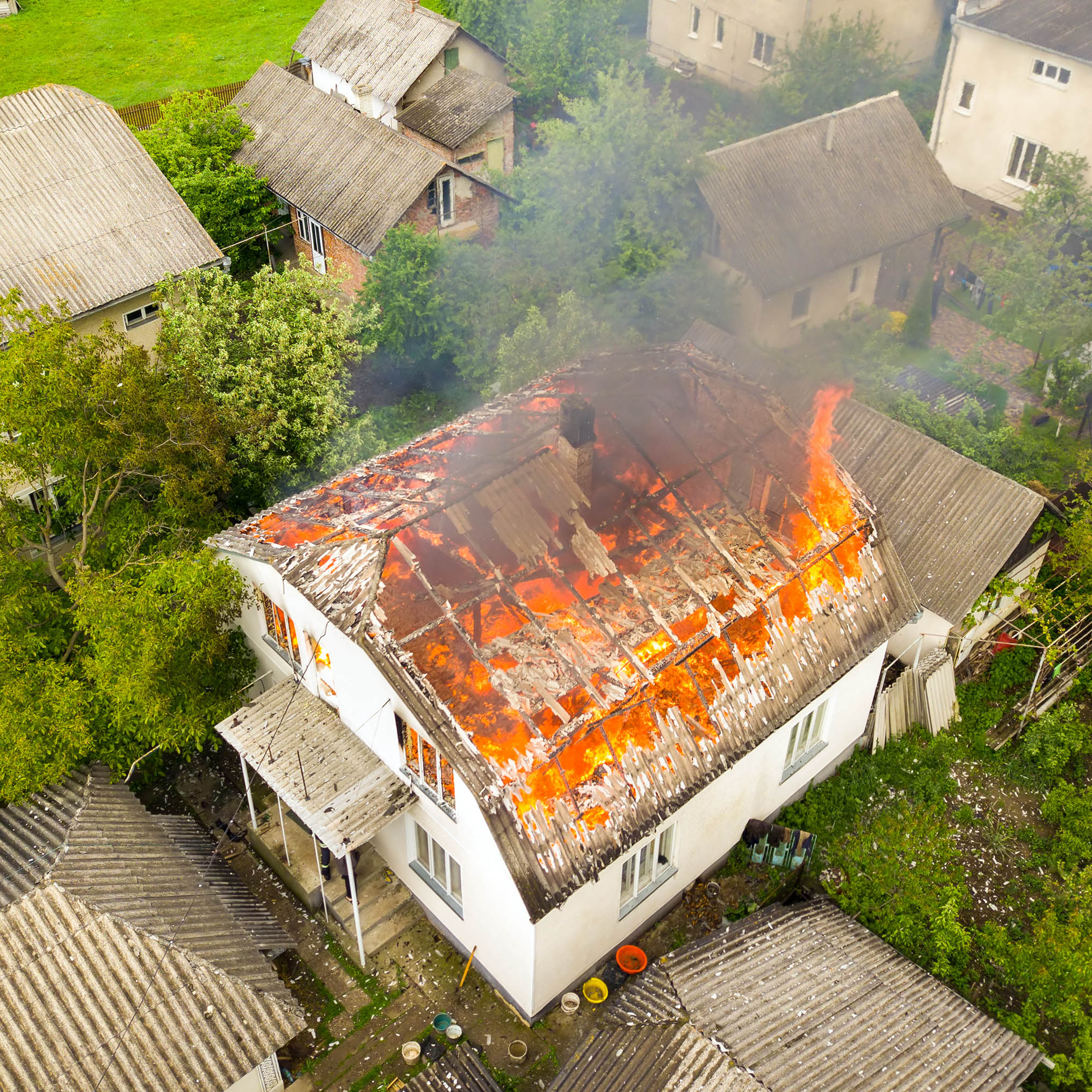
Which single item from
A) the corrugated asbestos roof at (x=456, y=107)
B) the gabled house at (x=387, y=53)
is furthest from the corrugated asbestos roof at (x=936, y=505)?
the gabled house at (x=387, y=53)

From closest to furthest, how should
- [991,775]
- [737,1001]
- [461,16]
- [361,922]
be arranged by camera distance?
[737,1001] < [361,922] < [991,775] < [461,16]

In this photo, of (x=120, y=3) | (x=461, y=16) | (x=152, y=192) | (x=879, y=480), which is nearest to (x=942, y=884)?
(x=879, y=480)

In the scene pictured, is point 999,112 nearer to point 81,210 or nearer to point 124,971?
→ point 81,210

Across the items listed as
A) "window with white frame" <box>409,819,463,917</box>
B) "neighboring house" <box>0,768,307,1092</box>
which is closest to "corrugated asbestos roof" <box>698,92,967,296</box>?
"window with white frame" <box>409,819,463,917</box>

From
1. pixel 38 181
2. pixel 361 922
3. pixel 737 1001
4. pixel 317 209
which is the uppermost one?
pixel 38 181

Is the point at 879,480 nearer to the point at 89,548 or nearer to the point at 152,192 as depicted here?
the point at 89,548

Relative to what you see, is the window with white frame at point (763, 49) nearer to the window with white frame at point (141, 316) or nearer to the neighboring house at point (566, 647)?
the window with white frame at point (141, 316)
